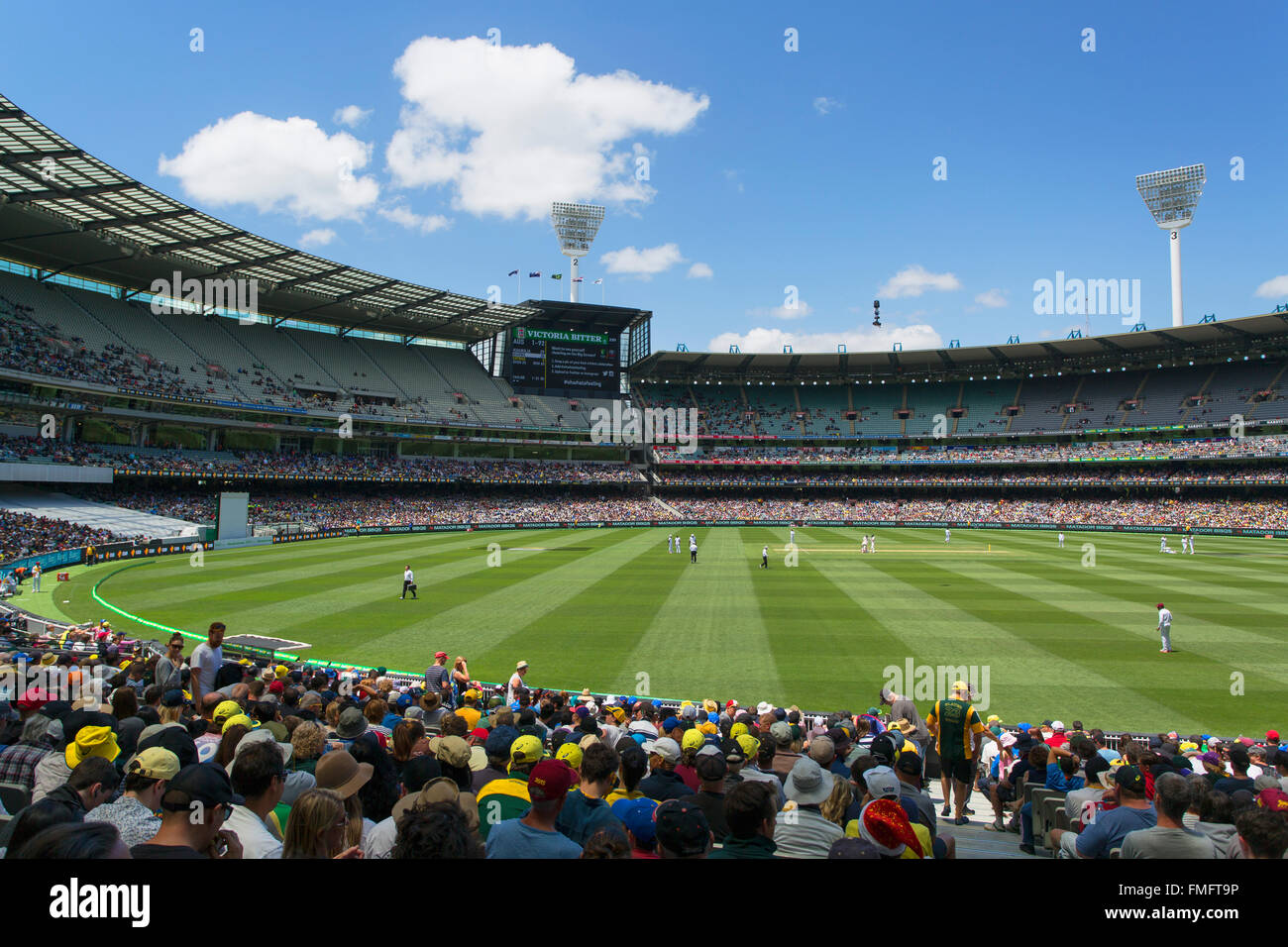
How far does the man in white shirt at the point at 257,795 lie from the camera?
3.98 meters

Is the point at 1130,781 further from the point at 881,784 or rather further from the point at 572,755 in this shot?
the point at 572,755

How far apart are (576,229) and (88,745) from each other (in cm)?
9092

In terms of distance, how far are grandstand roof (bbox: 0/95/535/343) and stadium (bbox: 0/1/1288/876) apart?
1.23 feet

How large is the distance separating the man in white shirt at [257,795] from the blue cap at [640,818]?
2049 mm

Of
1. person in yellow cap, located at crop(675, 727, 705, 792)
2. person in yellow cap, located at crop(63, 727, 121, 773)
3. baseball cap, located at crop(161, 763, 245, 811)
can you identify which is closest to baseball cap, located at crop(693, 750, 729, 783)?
person in yellow cap, located at crop(675, 727, 705, 792)

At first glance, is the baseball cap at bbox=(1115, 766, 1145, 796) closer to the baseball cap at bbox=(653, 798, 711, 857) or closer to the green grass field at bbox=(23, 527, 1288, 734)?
the baseball cap at bbox=(653, 798, 711, 857)

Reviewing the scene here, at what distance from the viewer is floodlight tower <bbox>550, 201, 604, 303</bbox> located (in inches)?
3489

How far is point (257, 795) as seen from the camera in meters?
4.29

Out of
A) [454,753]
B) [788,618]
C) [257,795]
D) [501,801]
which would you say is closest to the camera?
[257,795]

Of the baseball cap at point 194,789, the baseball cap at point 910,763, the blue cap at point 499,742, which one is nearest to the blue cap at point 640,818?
the blue cap at point 499,742

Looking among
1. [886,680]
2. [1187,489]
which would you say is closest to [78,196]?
[886,680]

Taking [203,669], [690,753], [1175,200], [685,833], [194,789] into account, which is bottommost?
[203,669]

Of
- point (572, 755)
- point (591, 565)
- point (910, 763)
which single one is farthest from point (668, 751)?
point (591, 565)

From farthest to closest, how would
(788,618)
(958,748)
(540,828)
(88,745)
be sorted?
(788,618), (958,748), (88,745), (540,828)
